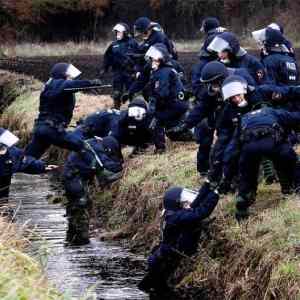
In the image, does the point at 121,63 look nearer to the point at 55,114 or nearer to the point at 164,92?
the point at 164,92

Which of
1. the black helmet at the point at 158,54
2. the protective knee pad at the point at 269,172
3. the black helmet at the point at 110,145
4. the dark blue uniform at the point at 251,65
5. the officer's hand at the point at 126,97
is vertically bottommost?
the officer's hand at the point at 126,97

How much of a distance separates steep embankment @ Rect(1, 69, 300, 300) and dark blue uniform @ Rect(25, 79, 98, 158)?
1198 mm

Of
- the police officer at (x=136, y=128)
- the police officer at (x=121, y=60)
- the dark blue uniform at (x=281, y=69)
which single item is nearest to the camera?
the dark blue uniform at (x=281, y=69)

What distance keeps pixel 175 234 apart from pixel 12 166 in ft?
9.65

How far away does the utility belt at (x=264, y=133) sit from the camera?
34.8ft

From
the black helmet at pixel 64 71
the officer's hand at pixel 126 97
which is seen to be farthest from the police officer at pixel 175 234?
the officer's hand at pixel 126 97

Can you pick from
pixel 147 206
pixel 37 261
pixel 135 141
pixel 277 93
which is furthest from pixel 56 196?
pixel 37 261

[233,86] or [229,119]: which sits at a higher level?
[233,86]

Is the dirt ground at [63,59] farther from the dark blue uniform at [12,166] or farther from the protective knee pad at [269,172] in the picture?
the protective knee pad at [269,172]

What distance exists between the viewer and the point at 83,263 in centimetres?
1217

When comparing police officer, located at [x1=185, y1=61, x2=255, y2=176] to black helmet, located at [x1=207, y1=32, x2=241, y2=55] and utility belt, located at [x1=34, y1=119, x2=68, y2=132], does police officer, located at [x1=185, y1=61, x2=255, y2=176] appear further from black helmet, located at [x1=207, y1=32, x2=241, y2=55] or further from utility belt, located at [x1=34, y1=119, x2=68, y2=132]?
utility belt, located at [x1=34, y1=119, x2=68, y2=132]

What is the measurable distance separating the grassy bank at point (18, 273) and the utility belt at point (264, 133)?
283 cm

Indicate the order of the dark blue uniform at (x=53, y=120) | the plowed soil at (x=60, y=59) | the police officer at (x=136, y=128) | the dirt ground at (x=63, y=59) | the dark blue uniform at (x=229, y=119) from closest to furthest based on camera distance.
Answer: the dark blue uniform at (x=229, y=119), the dark blue uniform at (x=53, y=120), the police officer at (x=136, y=128), the dirt ground at (x=63, y=59), the plowed soil at (x=60, y=59)

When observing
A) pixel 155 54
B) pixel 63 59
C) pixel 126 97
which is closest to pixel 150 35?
pixel 126 97
